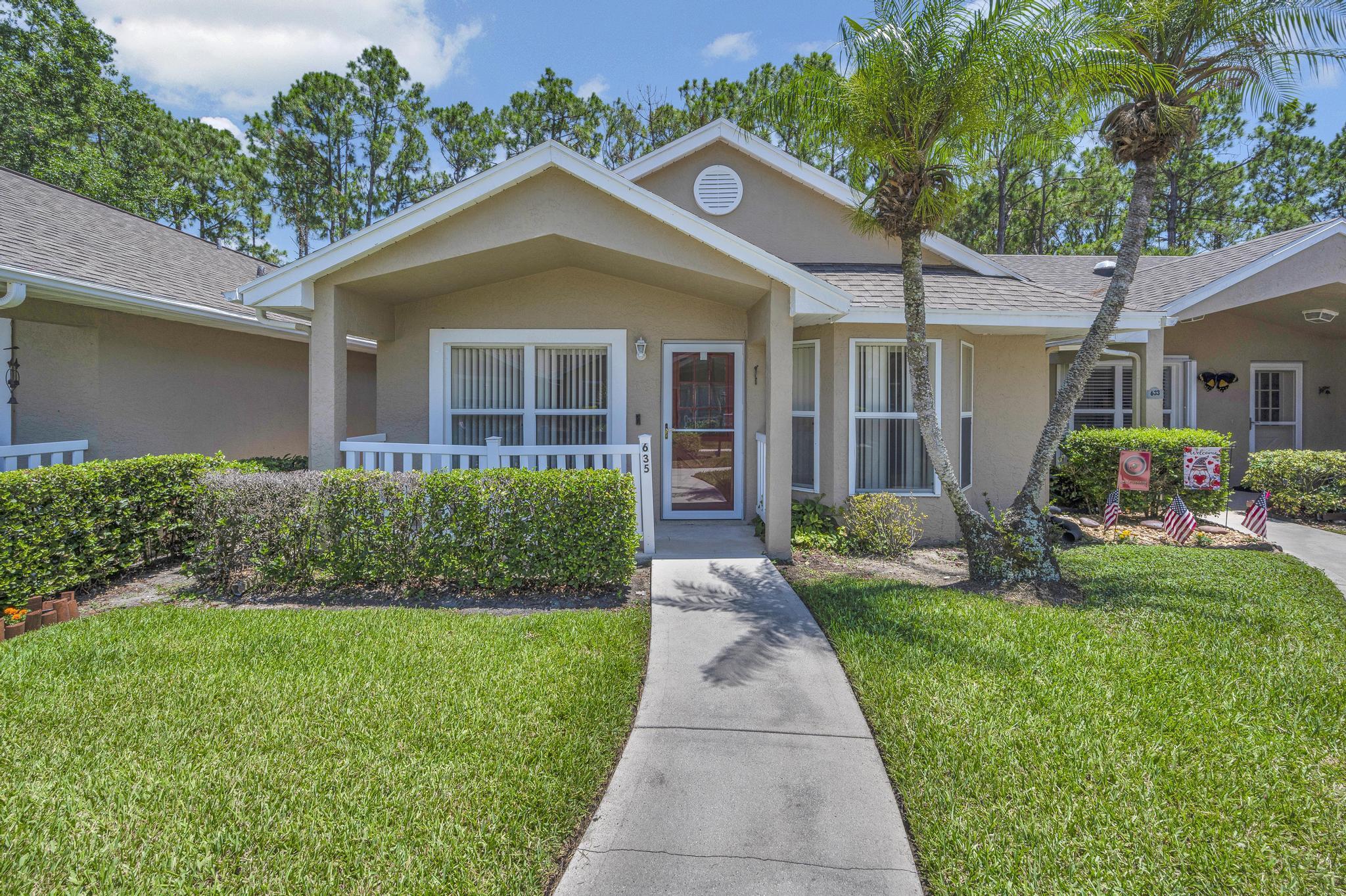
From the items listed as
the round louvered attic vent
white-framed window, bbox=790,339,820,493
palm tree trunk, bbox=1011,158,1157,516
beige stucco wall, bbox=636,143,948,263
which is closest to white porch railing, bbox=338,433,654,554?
white-framed window, bbox=790,339,820,493

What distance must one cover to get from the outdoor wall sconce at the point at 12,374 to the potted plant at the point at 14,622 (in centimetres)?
308

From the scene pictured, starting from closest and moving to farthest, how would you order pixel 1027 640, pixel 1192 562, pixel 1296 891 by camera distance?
1. pixel 1296 891
2. pixel 1027 640
3. pixel 1192 562

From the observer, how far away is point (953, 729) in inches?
132

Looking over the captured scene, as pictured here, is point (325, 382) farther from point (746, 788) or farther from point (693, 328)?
point (746, 788)

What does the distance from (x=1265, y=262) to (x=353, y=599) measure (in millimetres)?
13845

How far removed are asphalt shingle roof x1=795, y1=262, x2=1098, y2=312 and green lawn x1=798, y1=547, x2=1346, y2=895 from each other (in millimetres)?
3883

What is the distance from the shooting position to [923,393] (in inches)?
247

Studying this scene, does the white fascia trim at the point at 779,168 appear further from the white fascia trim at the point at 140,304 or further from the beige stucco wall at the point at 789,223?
the white fascia trim at the point at 140,304

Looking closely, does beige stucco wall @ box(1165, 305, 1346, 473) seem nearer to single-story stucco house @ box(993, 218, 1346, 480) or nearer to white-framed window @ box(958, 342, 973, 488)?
single-story stucco house @ box(993, 218, 1346, 480)

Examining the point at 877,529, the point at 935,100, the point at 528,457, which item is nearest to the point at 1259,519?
the point at 877,529

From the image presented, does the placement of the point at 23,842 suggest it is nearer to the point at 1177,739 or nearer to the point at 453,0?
the point at 1177,739

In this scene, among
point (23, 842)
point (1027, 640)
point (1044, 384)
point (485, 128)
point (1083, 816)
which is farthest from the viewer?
point (485, 128)

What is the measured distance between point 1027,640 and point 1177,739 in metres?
1.30

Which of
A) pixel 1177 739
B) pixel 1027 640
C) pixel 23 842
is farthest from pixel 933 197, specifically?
pixel 23 842
